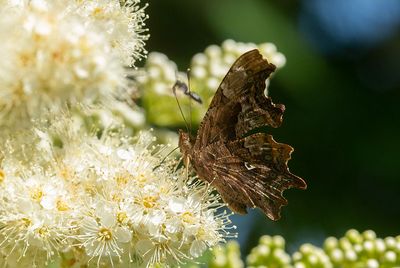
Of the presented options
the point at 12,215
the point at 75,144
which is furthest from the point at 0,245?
the point at 75,144

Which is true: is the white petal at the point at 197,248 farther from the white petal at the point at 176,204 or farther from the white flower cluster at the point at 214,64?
the white flower cluster at the point at 214,64

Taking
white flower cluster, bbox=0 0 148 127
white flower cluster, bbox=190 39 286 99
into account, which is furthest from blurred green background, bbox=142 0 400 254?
white flower cluster, bbox=0 0 148 127

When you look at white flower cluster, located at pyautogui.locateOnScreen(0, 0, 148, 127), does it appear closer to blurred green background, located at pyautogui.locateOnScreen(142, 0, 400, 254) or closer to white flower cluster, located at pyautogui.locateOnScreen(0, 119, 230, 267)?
white flower cluster, located at pyautogui.locateOnScreen(0, 119, 230, 267)

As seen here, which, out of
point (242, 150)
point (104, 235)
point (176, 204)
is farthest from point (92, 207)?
point (242, 150)

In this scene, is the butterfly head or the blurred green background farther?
the blurred green background

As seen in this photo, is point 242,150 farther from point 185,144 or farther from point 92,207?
point 92,207

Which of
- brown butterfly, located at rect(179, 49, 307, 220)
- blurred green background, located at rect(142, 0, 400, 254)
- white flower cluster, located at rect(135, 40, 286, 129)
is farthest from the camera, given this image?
blurred green background, located at rect(142, 0, 400, 254)

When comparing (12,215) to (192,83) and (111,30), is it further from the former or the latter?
(192,83)
